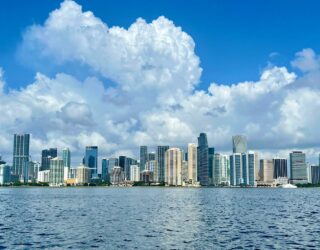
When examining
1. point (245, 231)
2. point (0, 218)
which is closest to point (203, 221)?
point (245, 231)

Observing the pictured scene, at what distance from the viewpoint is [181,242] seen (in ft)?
221

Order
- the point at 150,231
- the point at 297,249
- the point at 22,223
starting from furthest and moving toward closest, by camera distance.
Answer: the point at 22,223 → the point at 150,231 → the point at 297,249

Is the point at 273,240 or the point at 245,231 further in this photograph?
the point at 245,231

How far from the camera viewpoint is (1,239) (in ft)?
234

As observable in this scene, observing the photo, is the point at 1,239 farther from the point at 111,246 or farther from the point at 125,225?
the point at 125,225

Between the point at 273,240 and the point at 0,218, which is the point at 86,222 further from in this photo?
the point at 273,240

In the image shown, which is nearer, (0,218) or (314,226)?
(314,226)

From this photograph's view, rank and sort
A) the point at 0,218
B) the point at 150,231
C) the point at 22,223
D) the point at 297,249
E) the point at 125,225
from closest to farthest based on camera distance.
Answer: the point at 297,249, the point at 150,231, the point at 125,225, the point at 22,223, the point at 0,218

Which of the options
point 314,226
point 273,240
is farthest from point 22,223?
point 314,226

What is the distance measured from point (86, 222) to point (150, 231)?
2007cm

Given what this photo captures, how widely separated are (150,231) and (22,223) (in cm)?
3031

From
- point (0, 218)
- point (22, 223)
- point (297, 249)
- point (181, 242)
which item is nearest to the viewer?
point (297, 249)

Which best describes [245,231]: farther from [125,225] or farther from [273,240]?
[125,225]

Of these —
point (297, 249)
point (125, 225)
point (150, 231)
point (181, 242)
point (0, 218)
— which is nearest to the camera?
point (297, 249)
